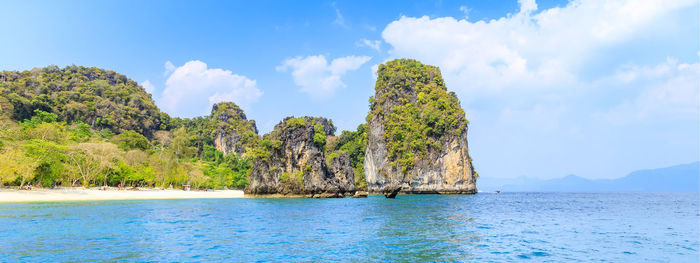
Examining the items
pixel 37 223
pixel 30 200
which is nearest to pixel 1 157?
pixel 30 200

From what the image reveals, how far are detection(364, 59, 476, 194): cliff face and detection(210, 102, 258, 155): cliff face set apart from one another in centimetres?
4459

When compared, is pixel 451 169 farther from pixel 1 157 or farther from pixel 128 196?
pixel 1 157

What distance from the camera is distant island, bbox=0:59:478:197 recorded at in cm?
5072

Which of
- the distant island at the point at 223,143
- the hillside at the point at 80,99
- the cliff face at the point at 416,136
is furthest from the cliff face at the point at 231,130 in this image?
the cliff face at the point at 416,136

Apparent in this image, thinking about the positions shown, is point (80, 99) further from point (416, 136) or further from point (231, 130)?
point (416, 136)

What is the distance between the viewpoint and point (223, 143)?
12169 centimetres

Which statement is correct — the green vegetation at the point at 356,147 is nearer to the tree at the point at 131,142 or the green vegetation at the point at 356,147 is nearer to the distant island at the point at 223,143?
the distant island at the point at 223,143

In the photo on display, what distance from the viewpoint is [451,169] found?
74.9m

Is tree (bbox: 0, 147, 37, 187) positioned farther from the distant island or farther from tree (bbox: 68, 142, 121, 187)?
tree (bbox: 68, 142, 121, 187)

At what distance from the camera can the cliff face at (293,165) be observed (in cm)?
5265

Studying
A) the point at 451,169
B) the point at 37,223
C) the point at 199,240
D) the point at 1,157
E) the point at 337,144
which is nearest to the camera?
the point at 199,240

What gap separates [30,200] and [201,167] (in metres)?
38.5

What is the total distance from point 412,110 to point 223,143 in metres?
68.0

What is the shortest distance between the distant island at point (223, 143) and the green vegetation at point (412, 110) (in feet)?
0.76
